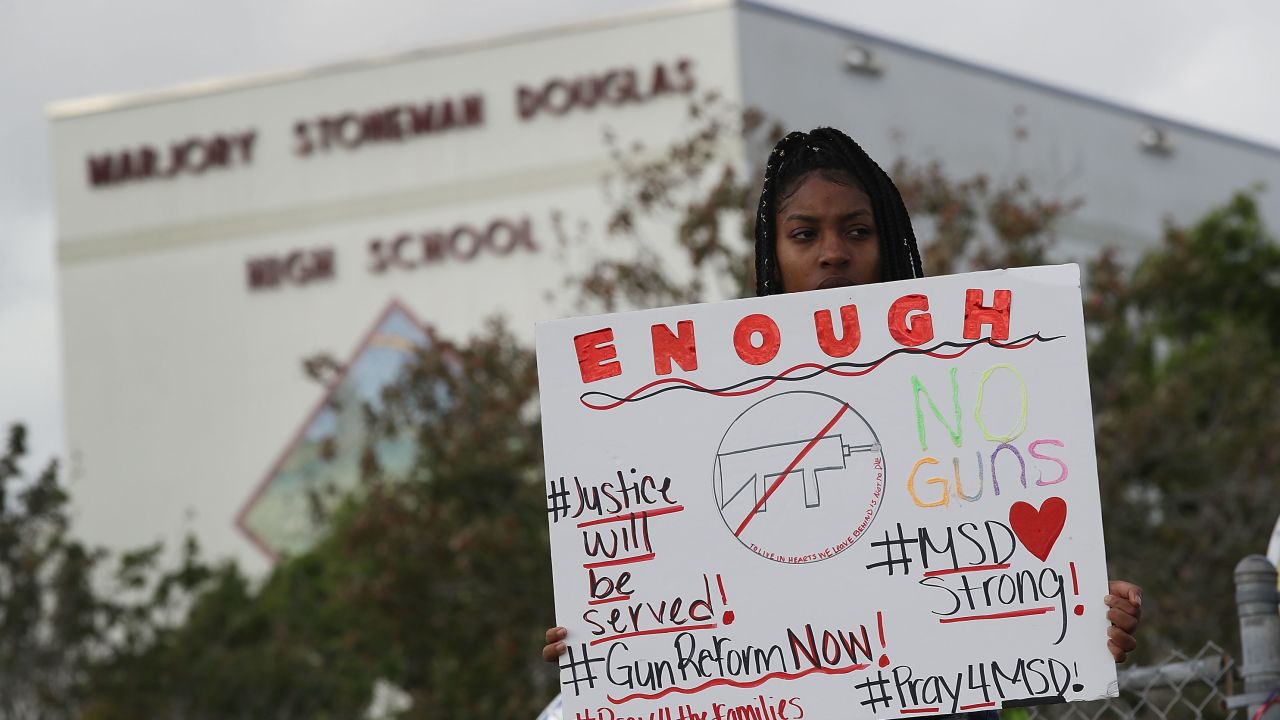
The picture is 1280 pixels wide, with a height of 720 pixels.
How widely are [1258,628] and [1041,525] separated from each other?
1.32 m

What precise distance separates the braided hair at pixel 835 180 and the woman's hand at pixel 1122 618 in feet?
2.27

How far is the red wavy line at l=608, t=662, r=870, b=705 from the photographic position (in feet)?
11.5

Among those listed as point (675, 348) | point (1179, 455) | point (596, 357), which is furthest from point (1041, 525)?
point (1179, 455)

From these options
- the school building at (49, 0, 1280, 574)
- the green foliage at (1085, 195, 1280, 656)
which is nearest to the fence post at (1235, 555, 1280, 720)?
the green foliage at (1085, 195, 1280, 656)

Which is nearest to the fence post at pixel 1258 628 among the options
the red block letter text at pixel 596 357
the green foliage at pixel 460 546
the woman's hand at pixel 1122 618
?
the woman's hand at pixel 1122 618

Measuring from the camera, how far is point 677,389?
368cm

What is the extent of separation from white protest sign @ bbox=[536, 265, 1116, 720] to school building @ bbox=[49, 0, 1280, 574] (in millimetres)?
25645

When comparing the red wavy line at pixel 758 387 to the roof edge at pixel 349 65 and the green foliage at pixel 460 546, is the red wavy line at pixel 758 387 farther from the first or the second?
the roof edge at pixel 349 65

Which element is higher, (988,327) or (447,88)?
(447,88)

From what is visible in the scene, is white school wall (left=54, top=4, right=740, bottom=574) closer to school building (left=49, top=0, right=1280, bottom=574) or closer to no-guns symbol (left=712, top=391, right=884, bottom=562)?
school building (left=49, top=0, right=1280, bottom=574)

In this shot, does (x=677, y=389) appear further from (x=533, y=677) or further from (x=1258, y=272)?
(x=1258, y=272)

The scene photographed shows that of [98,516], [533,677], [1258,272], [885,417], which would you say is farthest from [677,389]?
[98,516]

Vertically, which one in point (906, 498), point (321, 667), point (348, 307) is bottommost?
point (321, 667)

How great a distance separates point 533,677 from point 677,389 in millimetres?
13284
